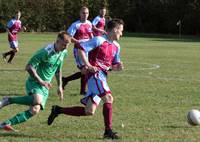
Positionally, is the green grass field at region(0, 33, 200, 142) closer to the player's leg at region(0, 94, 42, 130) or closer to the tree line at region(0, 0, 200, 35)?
the player's leg at region(0, 94, 42, 130)

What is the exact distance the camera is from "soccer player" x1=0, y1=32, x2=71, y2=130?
24.3 feet

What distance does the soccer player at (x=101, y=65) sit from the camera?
7.52 meters

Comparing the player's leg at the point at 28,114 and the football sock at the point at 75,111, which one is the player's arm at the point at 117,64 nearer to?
the football sock at the point at 75,111

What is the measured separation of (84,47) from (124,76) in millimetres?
8537

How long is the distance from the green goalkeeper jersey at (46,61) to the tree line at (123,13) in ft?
162

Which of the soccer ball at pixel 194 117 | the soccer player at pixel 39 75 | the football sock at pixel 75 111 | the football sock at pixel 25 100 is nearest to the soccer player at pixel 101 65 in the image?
the football sock at pixel 75 111

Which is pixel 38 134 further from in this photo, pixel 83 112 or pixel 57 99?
pixel 57 99

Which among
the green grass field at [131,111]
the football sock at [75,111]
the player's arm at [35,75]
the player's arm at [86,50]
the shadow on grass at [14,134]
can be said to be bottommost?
the green grass field at [131,111]

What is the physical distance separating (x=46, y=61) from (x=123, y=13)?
62.4 m

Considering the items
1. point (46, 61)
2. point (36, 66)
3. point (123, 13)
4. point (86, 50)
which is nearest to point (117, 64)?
point (86, 50)

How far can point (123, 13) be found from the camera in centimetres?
6944

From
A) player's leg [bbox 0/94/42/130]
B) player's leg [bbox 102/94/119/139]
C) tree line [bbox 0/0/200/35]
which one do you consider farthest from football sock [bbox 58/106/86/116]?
tree line [bbox 0/0/200/35]

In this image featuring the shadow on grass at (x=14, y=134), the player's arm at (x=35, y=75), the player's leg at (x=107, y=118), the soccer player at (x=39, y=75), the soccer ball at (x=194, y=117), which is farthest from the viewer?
the soccer ball at (x=194, y=117)

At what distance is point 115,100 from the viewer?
36.7 feet
